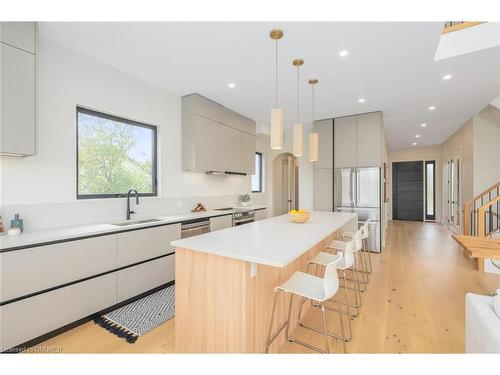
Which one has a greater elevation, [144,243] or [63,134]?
[63,134]

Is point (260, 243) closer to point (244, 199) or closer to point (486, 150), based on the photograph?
point (244, 199)

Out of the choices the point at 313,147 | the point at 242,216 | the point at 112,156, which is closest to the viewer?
the point at 112,156

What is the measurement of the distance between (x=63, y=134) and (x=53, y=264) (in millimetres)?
1400

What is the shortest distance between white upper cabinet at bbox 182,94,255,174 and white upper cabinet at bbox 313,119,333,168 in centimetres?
164

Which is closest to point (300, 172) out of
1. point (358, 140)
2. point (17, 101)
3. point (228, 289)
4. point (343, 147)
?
point (343, 147)

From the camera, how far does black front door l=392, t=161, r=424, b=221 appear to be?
30.2ft

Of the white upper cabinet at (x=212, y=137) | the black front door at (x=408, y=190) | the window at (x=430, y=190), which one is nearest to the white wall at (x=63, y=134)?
the white upper cabinet at (x=212, y=137)

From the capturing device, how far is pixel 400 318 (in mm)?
2449

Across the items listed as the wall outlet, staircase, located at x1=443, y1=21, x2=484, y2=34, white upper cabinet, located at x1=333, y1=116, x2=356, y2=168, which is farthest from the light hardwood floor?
staircase, located at x1=443, y1=21, x2=484, y2=34

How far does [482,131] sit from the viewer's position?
545 centimetres

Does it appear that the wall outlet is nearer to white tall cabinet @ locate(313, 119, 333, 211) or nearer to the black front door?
white tall cabinet @ locate(313, 119, 333, 211)

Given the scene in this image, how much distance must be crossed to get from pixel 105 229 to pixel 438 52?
14.0 feet

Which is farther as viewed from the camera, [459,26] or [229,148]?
[229,148]
